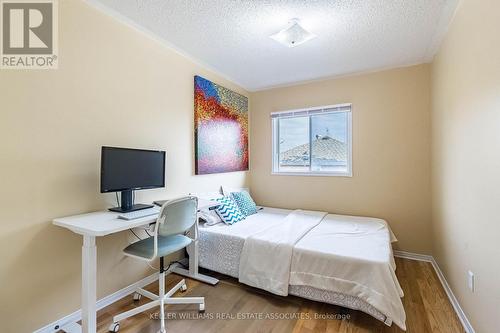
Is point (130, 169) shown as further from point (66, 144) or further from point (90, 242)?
point (90, 242)

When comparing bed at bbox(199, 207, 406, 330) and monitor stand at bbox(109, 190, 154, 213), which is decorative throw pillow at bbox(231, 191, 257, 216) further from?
monitor stand at bbox(109, 190, 154, 213)

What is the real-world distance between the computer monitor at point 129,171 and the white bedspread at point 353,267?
147 cm

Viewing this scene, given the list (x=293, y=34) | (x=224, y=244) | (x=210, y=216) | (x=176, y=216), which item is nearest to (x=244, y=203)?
(x=210, y=216)

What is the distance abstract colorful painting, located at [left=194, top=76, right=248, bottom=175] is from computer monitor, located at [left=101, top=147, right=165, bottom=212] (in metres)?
0.79

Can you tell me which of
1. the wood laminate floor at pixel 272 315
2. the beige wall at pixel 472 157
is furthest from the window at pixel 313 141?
the wood laminate floor at pixel 272 315

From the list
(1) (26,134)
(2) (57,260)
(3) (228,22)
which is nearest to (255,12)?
(3) (228,22)

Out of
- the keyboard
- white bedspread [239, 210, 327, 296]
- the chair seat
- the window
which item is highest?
the window

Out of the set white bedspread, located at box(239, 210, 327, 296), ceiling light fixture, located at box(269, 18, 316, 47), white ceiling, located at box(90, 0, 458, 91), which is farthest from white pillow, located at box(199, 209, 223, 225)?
ceiling light fixture, located at box(269, 18, 316, 47)

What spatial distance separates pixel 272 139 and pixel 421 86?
6.98 feet

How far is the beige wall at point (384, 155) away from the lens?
2.99 metres

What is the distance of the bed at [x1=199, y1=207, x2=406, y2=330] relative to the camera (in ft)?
5.82

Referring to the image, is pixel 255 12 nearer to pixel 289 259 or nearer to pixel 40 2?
pixel 40 2

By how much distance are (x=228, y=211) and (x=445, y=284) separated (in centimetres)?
231

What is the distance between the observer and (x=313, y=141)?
12.3 ft
